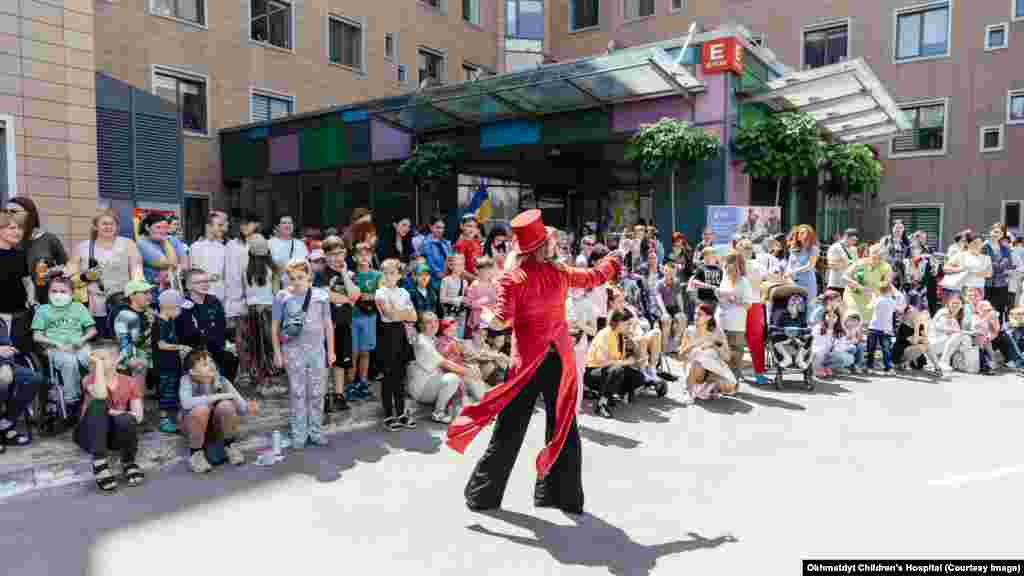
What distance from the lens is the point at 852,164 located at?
49.2 feet

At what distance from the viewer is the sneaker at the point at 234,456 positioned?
5.62 meters

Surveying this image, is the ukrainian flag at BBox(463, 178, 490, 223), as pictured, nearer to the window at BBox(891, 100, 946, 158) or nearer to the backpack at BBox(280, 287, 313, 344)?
the backpack at BBox(280, 287, 313, 344)

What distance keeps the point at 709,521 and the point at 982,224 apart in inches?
850

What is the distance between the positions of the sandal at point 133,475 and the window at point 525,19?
1021 inches

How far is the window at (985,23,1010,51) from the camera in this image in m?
20.5

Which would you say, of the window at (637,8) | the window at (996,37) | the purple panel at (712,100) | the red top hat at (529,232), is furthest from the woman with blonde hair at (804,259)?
the window at (637,8)

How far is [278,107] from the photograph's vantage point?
21422 millimetres

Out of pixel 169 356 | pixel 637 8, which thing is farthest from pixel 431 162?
pixel 637 8

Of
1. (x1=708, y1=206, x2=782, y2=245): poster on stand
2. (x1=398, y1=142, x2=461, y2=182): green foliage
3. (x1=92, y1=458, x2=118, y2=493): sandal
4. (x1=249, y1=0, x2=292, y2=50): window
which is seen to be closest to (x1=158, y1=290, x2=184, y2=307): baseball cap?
(x1=92, y1=458, x2=118, y2=493): sandal

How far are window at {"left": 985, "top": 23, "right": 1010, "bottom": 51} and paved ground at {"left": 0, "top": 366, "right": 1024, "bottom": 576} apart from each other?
19.2 metres

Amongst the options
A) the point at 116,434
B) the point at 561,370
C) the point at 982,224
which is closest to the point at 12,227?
the point at 116,434

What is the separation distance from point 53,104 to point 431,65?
18450mm

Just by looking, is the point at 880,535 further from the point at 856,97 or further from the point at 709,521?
the point at 856,97

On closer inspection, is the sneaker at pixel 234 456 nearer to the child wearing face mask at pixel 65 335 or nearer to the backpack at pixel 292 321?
the backpack at pixel 292 321
